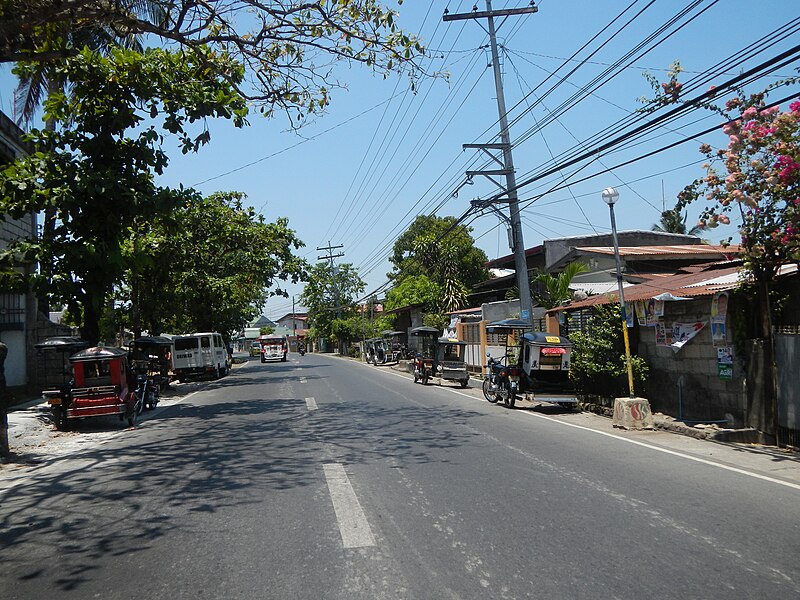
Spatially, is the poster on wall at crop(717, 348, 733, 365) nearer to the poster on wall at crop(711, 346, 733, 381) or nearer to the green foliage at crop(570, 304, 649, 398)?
the poster on wall at crop(711, 346, 733, 381)

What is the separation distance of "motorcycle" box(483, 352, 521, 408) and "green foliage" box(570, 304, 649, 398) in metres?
1.63

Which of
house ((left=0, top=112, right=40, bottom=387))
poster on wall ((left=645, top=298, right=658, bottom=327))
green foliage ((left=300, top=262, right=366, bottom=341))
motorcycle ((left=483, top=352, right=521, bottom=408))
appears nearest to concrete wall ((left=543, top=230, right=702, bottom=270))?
motorcycle ((left=483, top=352, right=521, bottom=408))

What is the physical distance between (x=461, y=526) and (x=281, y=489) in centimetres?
256

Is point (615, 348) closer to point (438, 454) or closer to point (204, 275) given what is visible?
point (438, 454)

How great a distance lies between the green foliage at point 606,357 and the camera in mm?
14898

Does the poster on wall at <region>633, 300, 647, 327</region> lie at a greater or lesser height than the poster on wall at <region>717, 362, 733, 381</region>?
greater

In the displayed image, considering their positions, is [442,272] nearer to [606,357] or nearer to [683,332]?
[606,357]

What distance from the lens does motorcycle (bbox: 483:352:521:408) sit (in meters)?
17.1

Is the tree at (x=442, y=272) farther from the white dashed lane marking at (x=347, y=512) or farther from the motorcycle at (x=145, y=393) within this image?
the white dashed lane marking at (x=347, y=512)

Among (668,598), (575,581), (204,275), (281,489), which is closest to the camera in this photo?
(668,598)

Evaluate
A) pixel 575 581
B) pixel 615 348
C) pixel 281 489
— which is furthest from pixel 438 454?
pixel 615 348

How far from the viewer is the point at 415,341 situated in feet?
168

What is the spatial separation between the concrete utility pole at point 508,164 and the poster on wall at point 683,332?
6972 millimetres

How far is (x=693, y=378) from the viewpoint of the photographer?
13062mm
